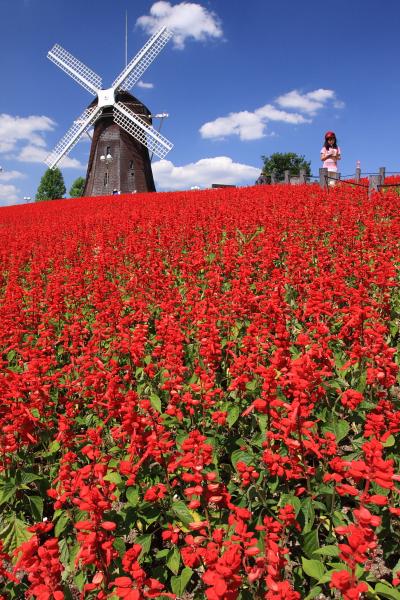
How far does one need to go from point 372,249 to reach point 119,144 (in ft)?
114

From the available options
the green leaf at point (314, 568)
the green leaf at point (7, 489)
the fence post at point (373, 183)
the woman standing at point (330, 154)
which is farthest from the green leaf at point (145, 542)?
the woman standing at point (330, 154)

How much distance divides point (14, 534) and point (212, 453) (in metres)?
1.75

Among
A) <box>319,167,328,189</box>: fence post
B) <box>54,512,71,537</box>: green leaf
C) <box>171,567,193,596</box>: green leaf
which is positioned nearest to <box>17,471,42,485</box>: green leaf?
<box>54,512,71,537</box>: green leaf

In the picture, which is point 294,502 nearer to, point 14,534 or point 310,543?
point 310,543

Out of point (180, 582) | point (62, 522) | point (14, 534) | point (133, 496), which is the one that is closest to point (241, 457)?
point (133, 496)

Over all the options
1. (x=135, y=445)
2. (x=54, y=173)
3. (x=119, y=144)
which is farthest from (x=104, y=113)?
(x=54, y=173)

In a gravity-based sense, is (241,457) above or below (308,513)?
above

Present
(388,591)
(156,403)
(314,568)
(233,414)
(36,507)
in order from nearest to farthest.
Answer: (388,591)
(314,568)
(36,507)
(233,414)
(156,403)

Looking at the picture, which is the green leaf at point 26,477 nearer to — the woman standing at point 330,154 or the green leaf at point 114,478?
the green leaf at point 114,478

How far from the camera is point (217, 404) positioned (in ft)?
13.4

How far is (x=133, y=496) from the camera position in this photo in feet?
10.0

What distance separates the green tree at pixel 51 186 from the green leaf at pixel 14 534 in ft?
332

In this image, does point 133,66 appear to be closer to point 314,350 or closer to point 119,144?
point 119,144

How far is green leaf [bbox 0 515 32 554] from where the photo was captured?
3398mm
